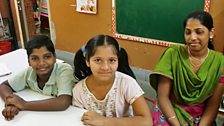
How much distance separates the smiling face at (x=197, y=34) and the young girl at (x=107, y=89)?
1.52 ft

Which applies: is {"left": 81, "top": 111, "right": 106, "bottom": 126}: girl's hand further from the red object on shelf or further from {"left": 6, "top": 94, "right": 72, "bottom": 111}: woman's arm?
the red object on shelf

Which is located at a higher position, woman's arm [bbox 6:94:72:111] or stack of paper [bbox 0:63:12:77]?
stack of paper [bbox 0:63:12:77]

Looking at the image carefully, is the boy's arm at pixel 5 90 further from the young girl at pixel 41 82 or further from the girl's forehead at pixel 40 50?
the girl's forehead at pixel 40 50

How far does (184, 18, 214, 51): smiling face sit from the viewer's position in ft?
4.78

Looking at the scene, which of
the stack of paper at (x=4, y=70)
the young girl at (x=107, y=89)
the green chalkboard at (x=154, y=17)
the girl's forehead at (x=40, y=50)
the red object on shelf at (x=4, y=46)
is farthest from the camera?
the red object on shelf at (x=4, y=46)

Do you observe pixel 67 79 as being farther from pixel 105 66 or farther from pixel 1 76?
pixel 1 76

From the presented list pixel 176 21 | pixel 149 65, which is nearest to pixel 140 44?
pixel 149 65

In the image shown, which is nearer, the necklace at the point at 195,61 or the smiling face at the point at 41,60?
the smiling face at the point at 41,60

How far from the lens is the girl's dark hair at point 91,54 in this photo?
4.11ft

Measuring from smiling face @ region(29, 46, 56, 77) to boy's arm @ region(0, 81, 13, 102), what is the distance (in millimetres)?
196

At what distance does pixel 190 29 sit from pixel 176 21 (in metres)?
1.14

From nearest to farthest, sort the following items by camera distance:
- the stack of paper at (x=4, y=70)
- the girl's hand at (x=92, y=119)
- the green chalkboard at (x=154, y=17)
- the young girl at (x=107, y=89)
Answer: the girl's hand at (x=92, y=119) < the young girl at (x=107, y=89) < the stack of paper at (x=4, y=70) < the green chalkboard at (x=154, y=17)

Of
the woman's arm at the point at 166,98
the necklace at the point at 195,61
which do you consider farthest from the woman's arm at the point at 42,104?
the necklace at the point at 195,61

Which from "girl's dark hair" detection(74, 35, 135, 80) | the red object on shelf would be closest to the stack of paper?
"girl's dark hair" detection(74, 35, 135, 80)
